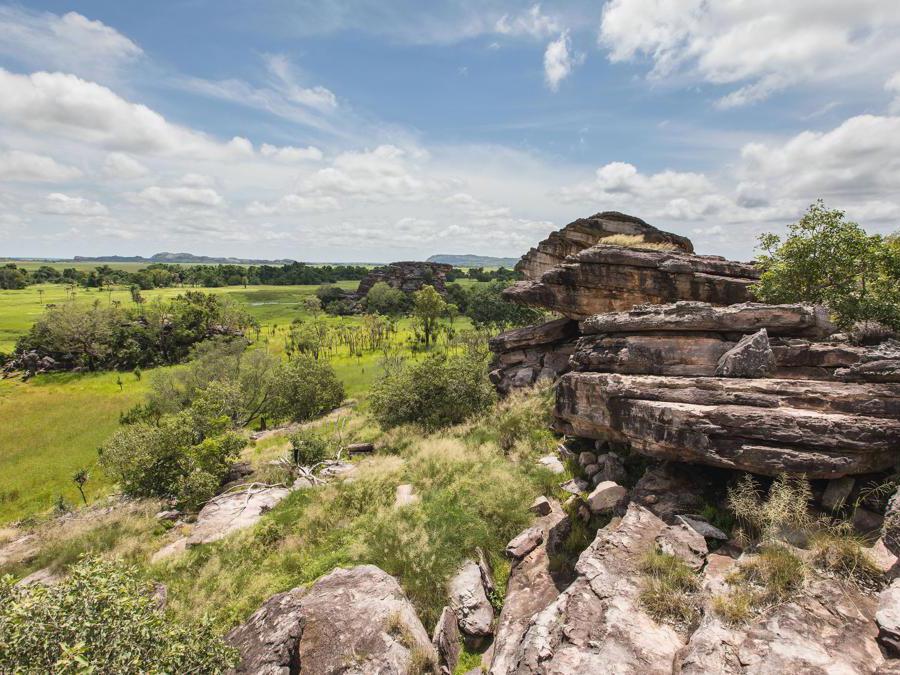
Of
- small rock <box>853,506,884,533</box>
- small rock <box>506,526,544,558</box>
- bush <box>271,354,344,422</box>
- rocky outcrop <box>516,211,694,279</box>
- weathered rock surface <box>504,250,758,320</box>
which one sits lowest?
bush <box>271,354,344,422</box>

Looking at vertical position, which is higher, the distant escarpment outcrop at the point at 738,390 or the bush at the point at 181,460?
the distant escarpment outcrop at the point at 738,390

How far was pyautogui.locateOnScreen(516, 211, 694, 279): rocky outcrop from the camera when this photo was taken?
4141cm

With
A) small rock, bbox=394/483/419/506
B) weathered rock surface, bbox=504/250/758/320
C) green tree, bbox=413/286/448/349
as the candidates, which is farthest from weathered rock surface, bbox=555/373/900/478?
green tree, bbox=413/286/448/349

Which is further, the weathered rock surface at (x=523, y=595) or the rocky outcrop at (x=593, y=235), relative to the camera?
the rocky outcrop at (x=593, y=235)

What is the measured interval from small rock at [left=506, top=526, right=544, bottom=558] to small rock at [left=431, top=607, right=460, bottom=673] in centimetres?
302

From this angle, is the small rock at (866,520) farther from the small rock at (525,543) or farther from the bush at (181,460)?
the bush at (181,460)

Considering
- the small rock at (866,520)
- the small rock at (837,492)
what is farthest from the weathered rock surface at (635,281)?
the small rock at (866,520)

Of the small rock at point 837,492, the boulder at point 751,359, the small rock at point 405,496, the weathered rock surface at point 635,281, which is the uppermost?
the weathered rock surface at point 635,281

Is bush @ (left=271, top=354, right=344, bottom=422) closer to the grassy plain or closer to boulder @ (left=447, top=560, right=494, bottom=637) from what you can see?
the grassy plain

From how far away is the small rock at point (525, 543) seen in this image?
14133 millimetres

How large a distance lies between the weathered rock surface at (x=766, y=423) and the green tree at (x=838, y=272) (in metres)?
5.41

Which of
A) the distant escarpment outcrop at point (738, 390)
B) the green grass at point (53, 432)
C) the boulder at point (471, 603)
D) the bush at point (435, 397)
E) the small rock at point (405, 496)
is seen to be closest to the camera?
the distant escarpment outcrop at point (738, 390)

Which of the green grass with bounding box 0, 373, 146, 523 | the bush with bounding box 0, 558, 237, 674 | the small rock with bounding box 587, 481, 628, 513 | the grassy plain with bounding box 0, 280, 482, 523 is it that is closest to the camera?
the bush with bounding box 0, 558, 237, 674

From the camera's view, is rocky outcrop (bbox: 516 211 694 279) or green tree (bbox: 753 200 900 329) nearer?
green tree (bbox: 753 200 900 329)
